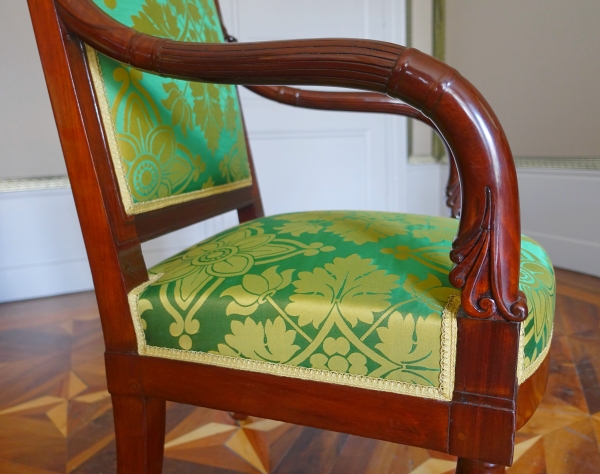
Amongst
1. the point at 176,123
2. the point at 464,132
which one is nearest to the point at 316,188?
the point at 176,123

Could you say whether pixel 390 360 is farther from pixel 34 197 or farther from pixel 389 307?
pixel 34 197

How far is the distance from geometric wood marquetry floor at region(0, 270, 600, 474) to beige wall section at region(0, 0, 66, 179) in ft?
2.40

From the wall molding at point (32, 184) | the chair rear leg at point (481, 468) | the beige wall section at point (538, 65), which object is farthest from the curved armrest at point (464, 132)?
the beige wall section at point (538, 65)

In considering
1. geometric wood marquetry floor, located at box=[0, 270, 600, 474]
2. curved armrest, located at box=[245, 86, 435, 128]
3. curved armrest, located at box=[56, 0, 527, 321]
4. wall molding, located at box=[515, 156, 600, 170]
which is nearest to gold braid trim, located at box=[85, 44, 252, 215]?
curved armrest, located at box=[56, 0, 527, 321]

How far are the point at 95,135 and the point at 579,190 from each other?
5.69ft

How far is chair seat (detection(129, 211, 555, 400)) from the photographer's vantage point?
0.38 meters

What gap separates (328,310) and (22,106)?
1.62 m

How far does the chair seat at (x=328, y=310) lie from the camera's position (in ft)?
1.24

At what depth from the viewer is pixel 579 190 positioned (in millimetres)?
1687

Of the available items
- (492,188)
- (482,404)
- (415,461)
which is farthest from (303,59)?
(415,461)

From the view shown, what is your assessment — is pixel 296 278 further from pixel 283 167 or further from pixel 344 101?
pixel 283 167

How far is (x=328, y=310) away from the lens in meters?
0.39

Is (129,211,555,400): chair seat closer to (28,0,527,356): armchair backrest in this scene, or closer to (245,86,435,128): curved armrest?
(28,0,527,356): armchair backrest

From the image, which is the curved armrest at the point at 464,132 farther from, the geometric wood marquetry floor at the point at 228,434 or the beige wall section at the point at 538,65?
the beige wall section at the point at 538,65
